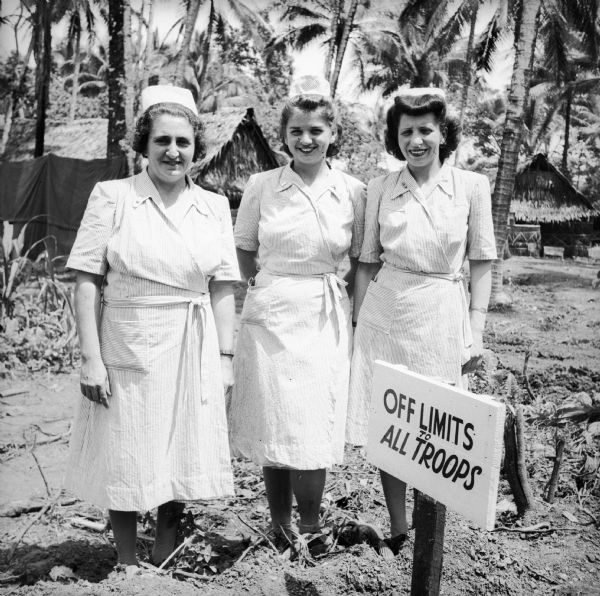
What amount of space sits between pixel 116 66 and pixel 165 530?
8347 millimetres

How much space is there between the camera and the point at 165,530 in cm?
236

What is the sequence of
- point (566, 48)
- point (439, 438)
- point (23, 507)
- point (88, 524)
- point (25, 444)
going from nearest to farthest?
point (439, 438) < point (88, 524) < point (23, 507) < point (25, 444) < point (566, 48)

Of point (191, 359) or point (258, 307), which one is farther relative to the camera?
point (258, 307)

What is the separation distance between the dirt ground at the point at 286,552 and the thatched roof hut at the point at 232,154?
6429mm

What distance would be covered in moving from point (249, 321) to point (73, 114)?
82.6 ft

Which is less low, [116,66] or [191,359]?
Result: [116,66]

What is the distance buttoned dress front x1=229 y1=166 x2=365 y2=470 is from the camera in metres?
2.36

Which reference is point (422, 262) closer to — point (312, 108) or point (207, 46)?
point (312, 108)

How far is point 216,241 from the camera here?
2275 mm

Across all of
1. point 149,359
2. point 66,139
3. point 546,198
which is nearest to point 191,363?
point 149,359

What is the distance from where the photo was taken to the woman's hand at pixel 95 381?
6.90 feet

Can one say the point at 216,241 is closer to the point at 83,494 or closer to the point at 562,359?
the point at 83,494

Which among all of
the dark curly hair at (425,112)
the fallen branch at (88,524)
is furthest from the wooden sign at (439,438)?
the fallen branch at (88,524)

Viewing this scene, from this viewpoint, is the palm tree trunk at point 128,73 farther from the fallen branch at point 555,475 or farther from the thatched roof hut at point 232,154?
the fallen branch at point 555,475
